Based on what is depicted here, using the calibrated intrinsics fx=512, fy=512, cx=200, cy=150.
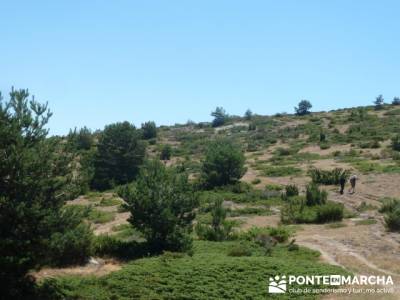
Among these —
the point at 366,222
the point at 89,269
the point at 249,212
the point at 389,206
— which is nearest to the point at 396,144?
the point at 389,206

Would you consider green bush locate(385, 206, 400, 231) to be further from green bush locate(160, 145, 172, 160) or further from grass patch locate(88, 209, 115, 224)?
green bush locate(160, 145, 172, 160)

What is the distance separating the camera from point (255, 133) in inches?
2906

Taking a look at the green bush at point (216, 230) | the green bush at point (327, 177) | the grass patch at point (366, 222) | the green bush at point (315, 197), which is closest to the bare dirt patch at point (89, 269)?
the green bush at point (216, 230)

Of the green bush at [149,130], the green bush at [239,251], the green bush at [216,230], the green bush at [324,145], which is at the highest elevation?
the green bush at [149,130]

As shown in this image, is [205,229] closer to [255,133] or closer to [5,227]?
[5,227]

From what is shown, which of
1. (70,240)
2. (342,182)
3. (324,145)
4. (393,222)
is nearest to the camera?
(70,240)

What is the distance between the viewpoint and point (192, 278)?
1633 cm

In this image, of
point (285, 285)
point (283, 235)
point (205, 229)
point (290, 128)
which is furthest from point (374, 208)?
point (290, 128)

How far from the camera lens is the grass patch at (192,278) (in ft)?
50.7

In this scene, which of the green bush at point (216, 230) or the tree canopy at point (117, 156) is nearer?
the green bush at point (216, 230)

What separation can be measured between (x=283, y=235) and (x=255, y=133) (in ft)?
169

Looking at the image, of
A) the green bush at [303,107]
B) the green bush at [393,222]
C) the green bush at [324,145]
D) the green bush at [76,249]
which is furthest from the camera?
the green bush at [303,107]

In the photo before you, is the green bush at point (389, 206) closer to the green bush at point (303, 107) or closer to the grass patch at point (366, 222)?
the grass patch at point (366, 222)

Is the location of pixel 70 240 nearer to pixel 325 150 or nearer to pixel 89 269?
pixel 89 269
